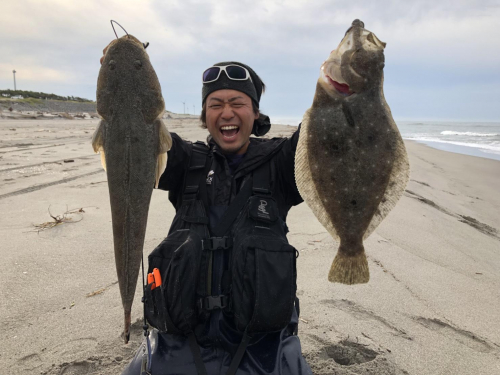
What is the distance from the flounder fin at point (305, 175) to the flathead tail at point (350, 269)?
224 millimetres

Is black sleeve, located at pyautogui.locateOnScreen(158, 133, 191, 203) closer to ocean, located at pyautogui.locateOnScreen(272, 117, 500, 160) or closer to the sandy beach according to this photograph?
the sandy beach

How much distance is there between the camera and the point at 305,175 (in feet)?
7.92

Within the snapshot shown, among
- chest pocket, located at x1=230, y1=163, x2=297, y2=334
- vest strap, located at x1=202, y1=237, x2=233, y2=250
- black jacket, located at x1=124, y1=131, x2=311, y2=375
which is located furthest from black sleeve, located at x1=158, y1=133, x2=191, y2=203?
chest pocket, located at x1=230, y1=163, x2=297, y2=334

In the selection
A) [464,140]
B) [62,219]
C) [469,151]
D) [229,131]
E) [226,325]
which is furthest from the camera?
[464,140]

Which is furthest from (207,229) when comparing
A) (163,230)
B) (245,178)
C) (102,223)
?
(102,223)

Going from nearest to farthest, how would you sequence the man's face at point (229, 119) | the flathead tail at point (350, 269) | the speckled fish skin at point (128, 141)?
the speckled fish skin at point (128, 141) < the flathead tail at point (350, 269) < the man's face at point (229, 119)

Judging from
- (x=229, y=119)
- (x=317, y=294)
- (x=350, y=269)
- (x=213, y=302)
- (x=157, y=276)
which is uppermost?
(x=229, y=119)

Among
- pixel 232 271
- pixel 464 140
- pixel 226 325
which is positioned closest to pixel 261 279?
pixel 232 271

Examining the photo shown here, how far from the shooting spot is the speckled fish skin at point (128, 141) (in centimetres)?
208

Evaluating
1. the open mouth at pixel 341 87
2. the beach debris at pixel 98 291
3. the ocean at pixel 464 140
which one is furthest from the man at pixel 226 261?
the ocean at pixel 464 140

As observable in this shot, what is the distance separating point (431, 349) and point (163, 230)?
12.9 ft

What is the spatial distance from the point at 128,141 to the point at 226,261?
1197mm

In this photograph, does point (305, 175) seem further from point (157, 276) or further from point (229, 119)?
point (157, 276)

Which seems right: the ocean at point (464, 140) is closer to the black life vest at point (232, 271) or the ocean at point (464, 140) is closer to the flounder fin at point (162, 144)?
the black life vest at point (232, 271)
